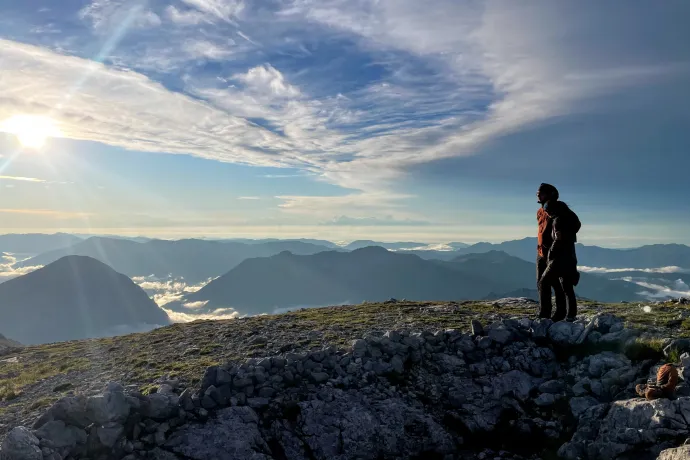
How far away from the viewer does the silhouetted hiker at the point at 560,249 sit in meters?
15.6

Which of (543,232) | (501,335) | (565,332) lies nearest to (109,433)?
(501,335)

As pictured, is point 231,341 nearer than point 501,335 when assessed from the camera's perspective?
No

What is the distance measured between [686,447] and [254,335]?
1577 centimetres

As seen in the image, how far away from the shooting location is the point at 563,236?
1546 cm

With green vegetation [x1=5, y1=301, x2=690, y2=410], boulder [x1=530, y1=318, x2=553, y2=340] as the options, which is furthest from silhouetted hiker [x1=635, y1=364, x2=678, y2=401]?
boulder [x1=530, y1=318, x2=553, y2=340]

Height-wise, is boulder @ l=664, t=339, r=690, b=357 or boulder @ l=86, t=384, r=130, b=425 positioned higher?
boulder @ l=664, t=339, r=690, b=357

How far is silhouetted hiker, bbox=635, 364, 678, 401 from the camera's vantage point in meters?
10.1

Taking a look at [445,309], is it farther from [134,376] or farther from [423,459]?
[134,376]

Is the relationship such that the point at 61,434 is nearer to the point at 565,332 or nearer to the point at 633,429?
the point at 633,429

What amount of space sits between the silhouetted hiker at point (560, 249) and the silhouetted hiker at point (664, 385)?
516 centimetres

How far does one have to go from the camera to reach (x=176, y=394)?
478 inches

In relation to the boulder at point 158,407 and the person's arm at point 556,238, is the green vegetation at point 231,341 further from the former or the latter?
the person's arm at point 556,238

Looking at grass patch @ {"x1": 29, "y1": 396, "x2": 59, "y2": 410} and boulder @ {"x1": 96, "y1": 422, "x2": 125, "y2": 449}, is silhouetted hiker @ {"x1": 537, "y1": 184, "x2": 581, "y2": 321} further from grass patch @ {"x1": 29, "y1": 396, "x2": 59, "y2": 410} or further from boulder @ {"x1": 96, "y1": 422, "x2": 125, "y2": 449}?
grass patch @ {"x1": 29, "y1": 396, "x2": 59, "y2": 410}

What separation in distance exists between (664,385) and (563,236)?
6.39m
